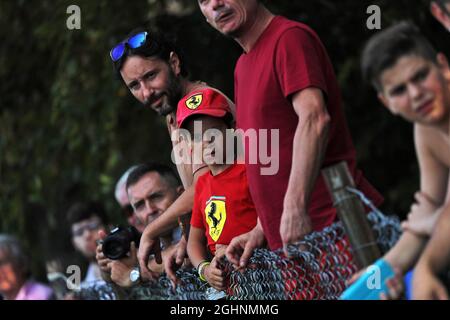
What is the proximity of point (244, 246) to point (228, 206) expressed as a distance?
0.40 meters

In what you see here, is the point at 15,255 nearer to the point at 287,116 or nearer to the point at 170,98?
the point at 170,98

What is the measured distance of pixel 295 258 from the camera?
4.16m

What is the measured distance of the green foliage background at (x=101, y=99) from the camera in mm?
9898

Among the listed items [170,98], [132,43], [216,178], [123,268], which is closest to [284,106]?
[216,178]

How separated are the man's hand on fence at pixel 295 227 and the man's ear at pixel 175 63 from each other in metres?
1.65

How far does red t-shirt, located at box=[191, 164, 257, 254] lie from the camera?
5.01 metres

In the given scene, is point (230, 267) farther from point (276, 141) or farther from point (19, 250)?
point (19, 250)

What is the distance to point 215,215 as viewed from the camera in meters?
5.06

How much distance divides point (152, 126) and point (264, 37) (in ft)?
20.8

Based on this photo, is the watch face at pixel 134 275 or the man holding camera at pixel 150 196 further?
the man holding camera at pixel 150 196

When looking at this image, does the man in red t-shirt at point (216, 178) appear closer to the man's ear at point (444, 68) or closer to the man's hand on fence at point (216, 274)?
the man's hand on fence at point (216, 274)

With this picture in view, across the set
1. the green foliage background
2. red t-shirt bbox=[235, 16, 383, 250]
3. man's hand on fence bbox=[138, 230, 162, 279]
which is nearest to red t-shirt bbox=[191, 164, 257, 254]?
red t-shirt bbox=[235, 16, 383, 250]

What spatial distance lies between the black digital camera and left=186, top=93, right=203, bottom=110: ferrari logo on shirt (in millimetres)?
966

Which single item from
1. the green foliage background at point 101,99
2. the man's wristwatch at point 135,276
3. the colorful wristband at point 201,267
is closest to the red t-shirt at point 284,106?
the colorful wristband at point 201,267
